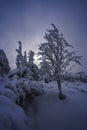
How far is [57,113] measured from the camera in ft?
29.9

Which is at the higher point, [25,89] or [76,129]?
[25,89]

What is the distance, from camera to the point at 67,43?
12766 millimetres

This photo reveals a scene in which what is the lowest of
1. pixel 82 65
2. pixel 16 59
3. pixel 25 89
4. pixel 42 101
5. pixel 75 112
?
pixel 75 112

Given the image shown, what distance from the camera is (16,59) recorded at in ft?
124

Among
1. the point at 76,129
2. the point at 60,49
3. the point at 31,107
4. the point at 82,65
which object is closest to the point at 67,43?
the point at 60,49

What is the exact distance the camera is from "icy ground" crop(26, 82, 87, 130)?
26.1 ft

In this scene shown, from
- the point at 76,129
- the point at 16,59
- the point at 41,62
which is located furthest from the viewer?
the point at 16,59

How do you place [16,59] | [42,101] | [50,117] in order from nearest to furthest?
1. [50,117]
2. [42,101]
3. [16,59]

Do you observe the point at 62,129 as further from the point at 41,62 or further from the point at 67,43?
the point at 67,43

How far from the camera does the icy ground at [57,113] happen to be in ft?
26.1

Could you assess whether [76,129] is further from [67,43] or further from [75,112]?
[67,43]

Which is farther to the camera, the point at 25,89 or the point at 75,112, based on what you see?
the point at 25,89

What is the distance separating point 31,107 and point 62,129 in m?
3.05

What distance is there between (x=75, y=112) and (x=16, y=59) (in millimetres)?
31236
